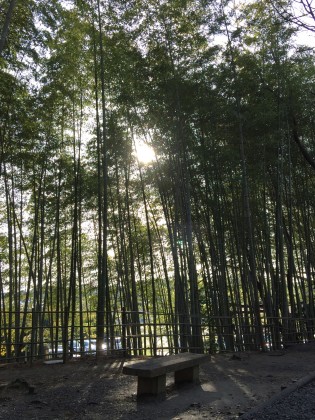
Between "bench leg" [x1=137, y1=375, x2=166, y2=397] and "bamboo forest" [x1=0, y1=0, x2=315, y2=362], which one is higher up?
"bamboo forest" [x1=0, y1=0, x2=315, y2=362]

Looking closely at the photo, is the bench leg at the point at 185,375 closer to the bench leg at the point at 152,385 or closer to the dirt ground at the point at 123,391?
the dirt ground at the point at 123,391

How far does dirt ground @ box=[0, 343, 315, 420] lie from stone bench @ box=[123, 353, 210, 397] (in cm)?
8

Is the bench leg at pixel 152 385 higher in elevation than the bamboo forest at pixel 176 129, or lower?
lower

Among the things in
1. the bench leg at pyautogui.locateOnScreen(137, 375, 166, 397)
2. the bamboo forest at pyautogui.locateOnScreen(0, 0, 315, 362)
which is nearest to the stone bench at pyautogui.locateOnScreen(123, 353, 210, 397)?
the bench leg at pyautogui.locateOnScreen(137, 375, 166, 397)

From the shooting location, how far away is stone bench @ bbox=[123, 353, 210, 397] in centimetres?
280

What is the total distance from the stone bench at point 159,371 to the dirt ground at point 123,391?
8cm

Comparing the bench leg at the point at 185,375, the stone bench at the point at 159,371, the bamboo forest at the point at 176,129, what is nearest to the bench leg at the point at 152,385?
the stone bench at the point at 159,371

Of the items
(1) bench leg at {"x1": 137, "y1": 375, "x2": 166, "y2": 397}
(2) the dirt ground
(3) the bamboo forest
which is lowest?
(2) the dirt ground

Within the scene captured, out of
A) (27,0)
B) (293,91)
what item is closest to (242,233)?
(293,91)

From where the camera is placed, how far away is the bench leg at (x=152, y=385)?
2.94m

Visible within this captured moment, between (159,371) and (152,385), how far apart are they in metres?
0.22

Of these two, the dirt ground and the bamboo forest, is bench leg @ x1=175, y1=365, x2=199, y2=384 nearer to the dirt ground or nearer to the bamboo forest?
the dirt ground

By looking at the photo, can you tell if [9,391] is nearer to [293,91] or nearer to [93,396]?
[93,396]

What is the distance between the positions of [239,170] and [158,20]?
10.3 ft
